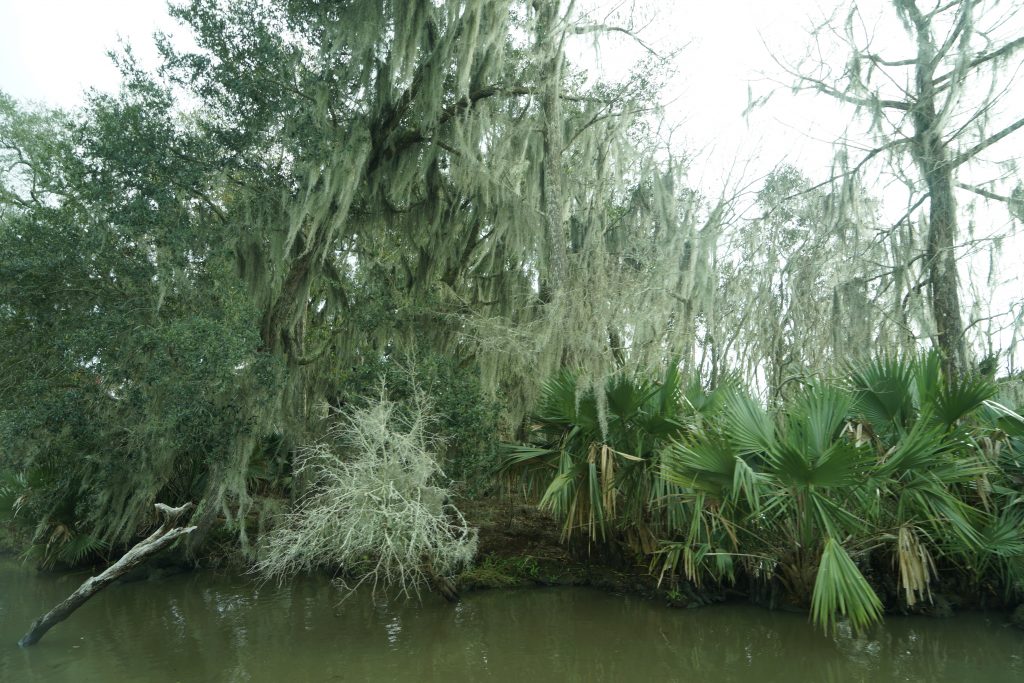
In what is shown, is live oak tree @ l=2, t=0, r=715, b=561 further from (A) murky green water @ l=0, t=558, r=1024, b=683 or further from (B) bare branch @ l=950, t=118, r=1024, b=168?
(B) bare branch @ l=950, t=118, r=1024, b=168

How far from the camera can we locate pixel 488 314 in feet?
39.6

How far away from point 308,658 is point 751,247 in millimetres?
6973

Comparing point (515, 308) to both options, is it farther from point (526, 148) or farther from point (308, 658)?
point (308, 658)

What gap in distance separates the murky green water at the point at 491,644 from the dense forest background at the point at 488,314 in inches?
23.1

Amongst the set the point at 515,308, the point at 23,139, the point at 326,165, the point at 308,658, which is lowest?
the point at 308,658

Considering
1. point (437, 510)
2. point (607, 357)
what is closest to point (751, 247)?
point (607, 357)

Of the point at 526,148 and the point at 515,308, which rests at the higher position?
the point at 526,148

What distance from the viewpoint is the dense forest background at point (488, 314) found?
725cm

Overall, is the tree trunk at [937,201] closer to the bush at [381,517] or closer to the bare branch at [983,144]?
the bare branch at [983,144]

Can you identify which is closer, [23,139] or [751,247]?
[751,247]

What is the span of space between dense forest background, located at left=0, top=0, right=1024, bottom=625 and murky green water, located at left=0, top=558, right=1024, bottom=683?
0.59 metres

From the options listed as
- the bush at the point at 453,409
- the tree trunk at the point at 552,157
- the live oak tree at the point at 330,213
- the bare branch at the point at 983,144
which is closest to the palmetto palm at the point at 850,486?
the live oak tree at the point at 330,213

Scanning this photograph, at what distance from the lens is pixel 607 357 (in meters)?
9.21

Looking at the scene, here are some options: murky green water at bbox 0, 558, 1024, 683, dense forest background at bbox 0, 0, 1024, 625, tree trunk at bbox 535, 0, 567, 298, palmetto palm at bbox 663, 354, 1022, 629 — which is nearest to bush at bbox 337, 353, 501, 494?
dense forest background at bbox 0, 0, 1024, 625
